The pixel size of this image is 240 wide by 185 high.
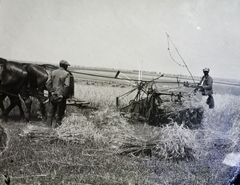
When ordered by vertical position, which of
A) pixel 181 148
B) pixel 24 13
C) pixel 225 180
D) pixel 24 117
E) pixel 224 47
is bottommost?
pixel 225 180

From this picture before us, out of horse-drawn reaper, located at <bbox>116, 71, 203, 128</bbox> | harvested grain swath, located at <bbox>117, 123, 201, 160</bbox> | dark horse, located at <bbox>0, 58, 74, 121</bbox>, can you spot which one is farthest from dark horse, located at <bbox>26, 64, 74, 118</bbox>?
harvested grain swath, located at <bbox>117, 123, 201, 160</bbox>

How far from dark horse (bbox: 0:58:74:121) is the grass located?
0.41 ft

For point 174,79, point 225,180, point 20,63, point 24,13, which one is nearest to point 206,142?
point 225,180

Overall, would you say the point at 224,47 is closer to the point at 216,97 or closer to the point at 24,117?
the point at 216,97

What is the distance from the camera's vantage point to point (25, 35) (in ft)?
6.26

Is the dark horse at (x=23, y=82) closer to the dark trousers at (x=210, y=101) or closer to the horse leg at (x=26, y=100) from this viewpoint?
the horse leg at (x=26, y=100)

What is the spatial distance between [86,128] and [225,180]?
1188 millimetres

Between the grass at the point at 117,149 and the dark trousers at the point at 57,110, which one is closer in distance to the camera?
the grass at the point at 117,149

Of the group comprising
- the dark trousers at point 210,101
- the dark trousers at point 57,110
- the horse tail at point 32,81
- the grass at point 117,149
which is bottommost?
the grass at point 117,149

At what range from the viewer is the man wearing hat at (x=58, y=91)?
191 centimetres

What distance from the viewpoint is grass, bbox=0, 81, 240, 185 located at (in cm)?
184

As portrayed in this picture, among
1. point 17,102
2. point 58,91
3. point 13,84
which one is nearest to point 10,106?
point 17,102

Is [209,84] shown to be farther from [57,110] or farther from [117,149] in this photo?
[57,110]

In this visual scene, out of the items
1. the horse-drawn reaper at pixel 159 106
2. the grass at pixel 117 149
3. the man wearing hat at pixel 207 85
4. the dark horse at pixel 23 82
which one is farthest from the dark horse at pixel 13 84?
the man wearing hat at pixel 207 85
